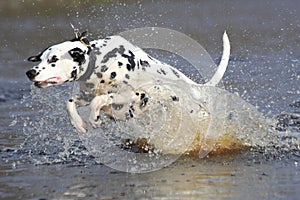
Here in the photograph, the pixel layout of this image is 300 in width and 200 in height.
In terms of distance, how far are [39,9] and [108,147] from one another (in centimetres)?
944

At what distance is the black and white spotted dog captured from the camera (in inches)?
285

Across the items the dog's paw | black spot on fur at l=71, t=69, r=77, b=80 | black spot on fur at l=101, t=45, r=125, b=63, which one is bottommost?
the dog's paw

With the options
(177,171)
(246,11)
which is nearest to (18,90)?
(177,171)

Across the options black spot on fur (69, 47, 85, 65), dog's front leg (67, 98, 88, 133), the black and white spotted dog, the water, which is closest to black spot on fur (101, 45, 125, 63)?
the black and white spotted dog

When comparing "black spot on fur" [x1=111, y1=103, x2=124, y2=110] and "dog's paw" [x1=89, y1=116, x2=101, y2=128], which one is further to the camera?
"black spot on fur" [x1=111, y1=103, x2=124, y2=110]

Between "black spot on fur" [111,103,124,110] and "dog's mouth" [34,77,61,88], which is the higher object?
"dog's mouth" [34,77,61,88]

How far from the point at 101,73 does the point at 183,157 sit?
995 millimetres

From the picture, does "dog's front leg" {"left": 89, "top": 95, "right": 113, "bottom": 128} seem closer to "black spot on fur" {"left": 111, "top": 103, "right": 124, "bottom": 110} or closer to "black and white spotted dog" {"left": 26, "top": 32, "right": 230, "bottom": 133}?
"black and white spotted dog" {"left": 26, "top": 32, "right": 230, "bottom": 133}

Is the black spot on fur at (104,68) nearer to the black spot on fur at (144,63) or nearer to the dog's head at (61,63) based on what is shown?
the dog's head at (61,63)

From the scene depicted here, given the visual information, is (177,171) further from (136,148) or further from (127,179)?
(136,148)

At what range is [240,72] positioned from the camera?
12117mm

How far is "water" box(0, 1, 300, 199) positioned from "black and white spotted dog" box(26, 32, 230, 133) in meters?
0.50

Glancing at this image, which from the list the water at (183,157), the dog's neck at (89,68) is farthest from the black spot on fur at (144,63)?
the water at (183,157)

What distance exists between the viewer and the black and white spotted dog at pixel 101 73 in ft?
23.8
